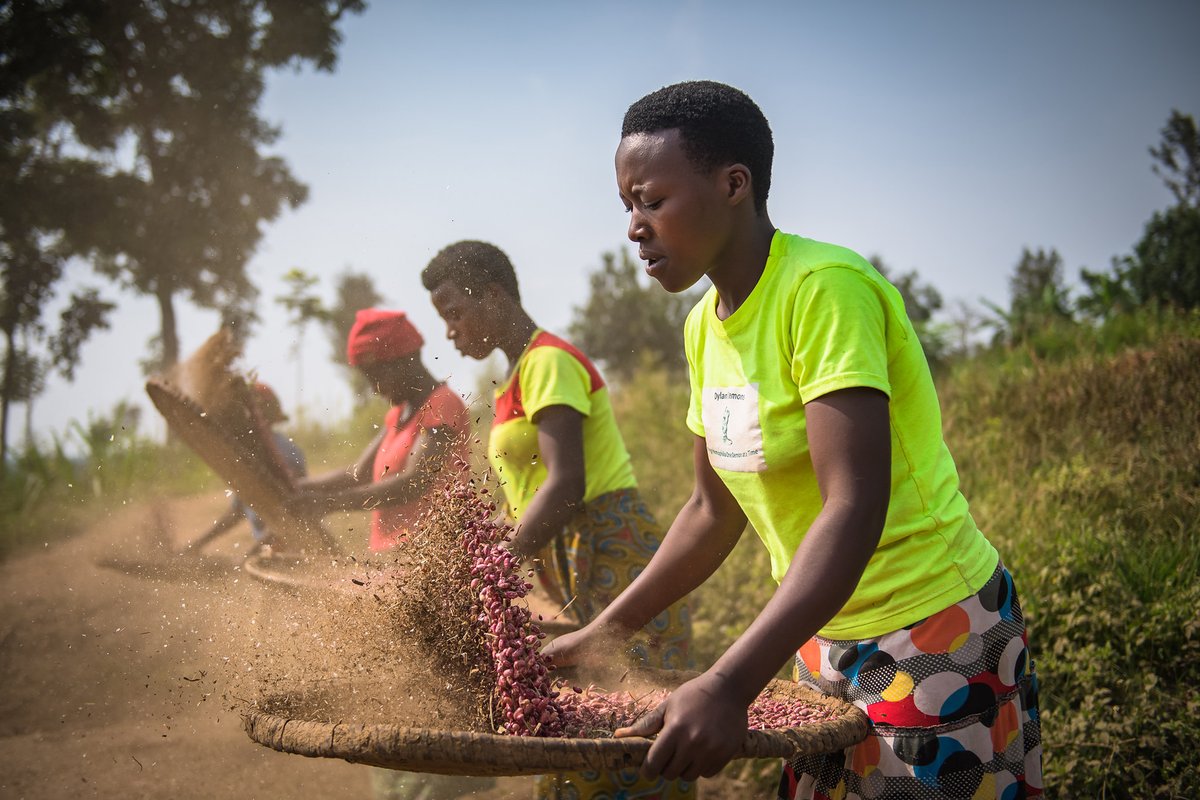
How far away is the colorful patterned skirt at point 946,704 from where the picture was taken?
5.70 feet

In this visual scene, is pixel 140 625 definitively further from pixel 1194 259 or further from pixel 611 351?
pixel 611 351

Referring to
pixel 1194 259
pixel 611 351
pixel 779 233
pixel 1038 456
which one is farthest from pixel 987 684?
pixel 611 351

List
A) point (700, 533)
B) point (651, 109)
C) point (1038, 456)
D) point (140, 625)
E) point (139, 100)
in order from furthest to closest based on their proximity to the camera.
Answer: point (139, 100) < point (1038, 456) < point (140, 625) < point (700, 533) < point (651, 109)

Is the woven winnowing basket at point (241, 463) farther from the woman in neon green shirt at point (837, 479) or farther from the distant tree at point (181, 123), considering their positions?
the distant tree at point (181, 123)

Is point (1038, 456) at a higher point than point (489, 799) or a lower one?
higher

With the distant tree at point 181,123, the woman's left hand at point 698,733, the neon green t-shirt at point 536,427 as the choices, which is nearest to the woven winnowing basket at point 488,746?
the woman's left hand at point 698,733

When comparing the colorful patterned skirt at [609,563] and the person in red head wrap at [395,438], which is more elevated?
the person in red head wrap at [395,438]

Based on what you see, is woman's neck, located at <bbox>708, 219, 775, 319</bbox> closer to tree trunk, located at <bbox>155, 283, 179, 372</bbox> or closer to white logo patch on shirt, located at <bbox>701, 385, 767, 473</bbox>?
white logo patch on shirt, located at <bbox>701, 385, 767, 473</bbox>

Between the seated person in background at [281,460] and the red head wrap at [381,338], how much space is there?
1.92 feet

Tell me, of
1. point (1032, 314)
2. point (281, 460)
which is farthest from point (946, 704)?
point (1032, 314)

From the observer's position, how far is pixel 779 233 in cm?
187

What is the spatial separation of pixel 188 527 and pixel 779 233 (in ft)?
19.4

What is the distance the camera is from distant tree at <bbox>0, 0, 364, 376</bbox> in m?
16.5

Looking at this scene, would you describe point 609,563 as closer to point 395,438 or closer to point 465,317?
point 465,317
